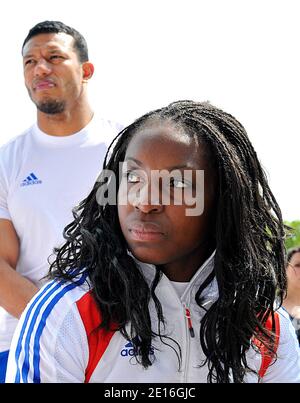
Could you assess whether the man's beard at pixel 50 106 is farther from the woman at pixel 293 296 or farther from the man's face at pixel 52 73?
the woman at pixel 293 296

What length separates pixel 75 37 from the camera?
4574 millimetres

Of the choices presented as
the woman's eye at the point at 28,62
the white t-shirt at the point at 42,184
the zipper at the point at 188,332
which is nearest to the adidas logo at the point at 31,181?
the white t-shirt at the point at 42,184

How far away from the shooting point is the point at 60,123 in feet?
14.0

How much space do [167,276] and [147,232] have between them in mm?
210

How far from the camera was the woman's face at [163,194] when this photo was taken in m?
2.02

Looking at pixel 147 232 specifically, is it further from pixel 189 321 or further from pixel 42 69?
pixel 42 69

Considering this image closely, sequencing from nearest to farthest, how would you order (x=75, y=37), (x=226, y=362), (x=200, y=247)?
(x=226, y=362)
(x=200, y=247)
(x=75, y=37)

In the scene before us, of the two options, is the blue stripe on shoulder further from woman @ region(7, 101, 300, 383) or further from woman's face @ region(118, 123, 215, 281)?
woman's face @ region(118, 123, 215, 281)

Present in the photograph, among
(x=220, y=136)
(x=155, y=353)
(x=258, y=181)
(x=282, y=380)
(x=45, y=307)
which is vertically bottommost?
(x=282, y=380)

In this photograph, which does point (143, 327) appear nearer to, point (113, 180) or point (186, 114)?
point (113, 180)

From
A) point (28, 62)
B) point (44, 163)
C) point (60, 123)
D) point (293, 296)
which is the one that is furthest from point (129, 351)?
point (293, 296)

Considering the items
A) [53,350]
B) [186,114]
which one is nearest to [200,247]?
[186,114]
